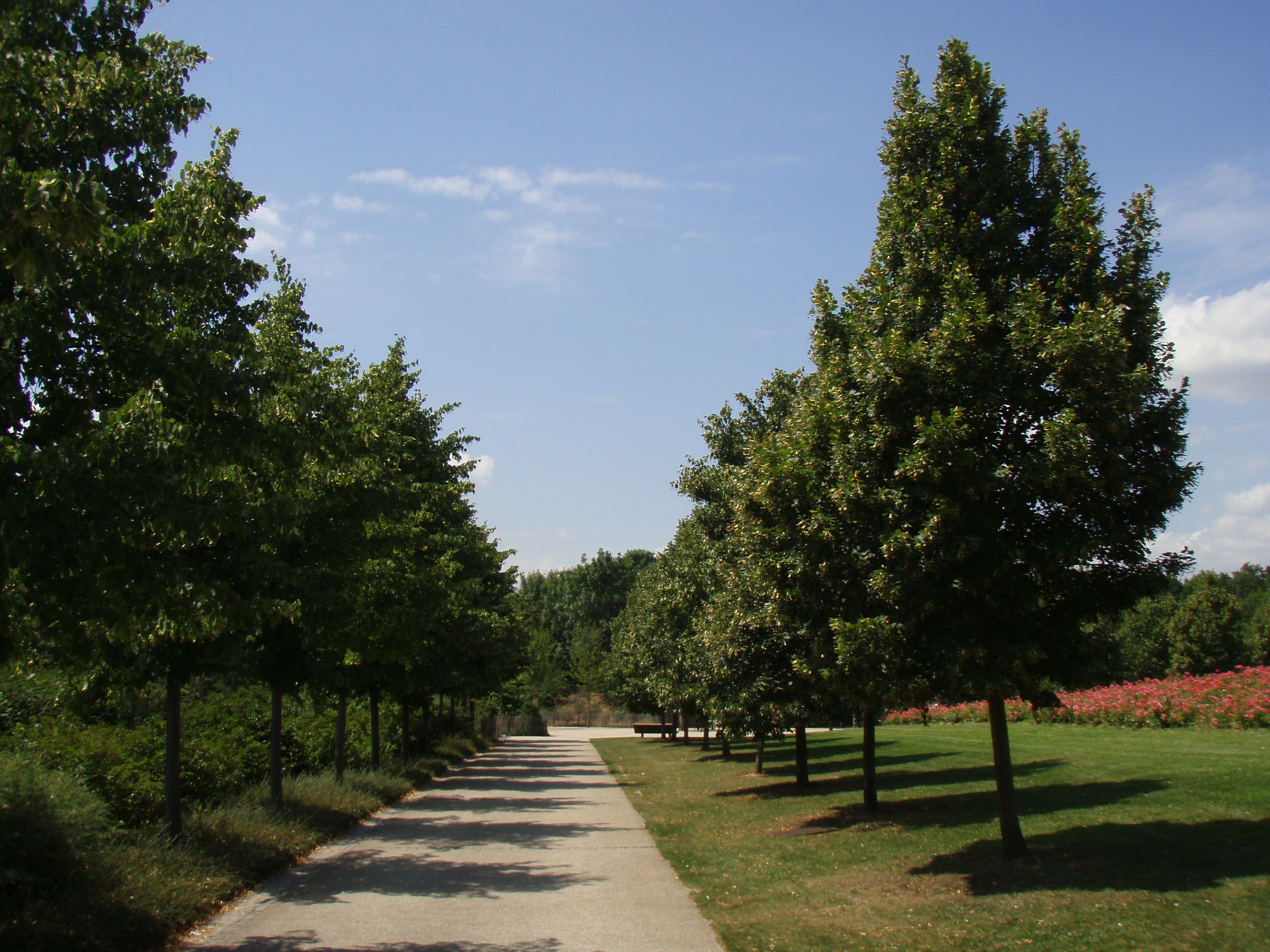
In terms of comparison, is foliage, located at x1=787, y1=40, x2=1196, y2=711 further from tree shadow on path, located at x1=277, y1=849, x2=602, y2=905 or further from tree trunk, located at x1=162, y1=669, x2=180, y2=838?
tree trunk, located at x1=162, y1=669, x2=180, y2=838

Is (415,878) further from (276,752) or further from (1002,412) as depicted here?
(1002,412)

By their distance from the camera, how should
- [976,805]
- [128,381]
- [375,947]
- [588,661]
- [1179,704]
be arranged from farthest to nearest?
[588,661]
[1179,704]
[976,805]
[375,947]
[128,381]

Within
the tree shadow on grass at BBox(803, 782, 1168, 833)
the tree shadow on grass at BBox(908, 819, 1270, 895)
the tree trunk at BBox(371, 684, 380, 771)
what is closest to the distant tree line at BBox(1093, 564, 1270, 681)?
the tree shadow on grass at BBox(803, 782, 1168, 833)

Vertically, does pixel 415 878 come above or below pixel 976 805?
above

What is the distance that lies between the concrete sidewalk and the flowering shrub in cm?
877

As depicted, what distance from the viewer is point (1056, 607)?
9.70 meters

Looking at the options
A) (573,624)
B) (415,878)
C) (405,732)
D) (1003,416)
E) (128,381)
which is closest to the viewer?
(128,381)

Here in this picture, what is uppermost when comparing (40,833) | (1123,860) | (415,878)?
(40,833)

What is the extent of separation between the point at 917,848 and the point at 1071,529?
4.94 metres

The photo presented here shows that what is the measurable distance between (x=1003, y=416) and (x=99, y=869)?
9.71m

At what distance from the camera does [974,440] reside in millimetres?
9734

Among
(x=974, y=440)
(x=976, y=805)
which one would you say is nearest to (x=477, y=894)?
(x=974, y=440)

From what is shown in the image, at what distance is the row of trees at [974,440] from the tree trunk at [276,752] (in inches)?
303

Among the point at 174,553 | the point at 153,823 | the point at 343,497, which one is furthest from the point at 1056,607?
the point at 153,823
